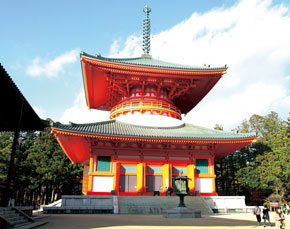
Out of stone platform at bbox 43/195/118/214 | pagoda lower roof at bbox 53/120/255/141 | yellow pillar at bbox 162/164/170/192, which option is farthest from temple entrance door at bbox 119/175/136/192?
pagoda lower roof at bbox 53/120/255/141

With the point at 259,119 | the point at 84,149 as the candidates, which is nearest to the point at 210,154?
the point at 84,149

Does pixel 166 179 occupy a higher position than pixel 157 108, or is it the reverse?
pixel 157 108

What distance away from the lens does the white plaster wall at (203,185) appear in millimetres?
21172

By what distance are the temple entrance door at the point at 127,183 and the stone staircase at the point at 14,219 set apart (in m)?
9.76

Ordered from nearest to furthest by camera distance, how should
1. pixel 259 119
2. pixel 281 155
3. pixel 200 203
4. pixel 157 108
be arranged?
pixel 200 203 < pixel 157 108 < pixel 281 155 < pixel 259 119

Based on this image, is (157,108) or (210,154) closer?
(210,154)

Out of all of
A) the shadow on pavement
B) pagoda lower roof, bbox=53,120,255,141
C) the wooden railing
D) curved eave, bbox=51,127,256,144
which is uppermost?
the wooden railing

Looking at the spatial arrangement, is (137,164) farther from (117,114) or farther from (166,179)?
(117,114)

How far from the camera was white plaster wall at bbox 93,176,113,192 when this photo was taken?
64.3 ft

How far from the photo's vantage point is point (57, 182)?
39.3 meters

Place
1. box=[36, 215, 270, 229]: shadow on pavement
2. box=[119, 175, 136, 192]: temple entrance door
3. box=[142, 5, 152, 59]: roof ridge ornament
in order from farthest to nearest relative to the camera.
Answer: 1. box=[142, 5, 152, 59]: roof ridge ornament
2. box=[119, 175, 136, 192]: temple entrance door
3. box=[36, 215, 270, 229]: shadow on pavement

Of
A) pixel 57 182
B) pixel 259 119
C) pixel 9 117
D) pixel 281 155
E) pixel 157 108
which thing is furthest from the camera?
pixel 259 119

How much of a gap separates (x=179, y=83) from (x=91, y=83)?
9.22m

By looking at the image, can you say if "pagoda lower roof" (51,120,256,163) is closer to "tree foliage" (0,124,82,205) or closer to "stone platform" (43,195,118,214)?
"stone platform" (43,195,118,214)
